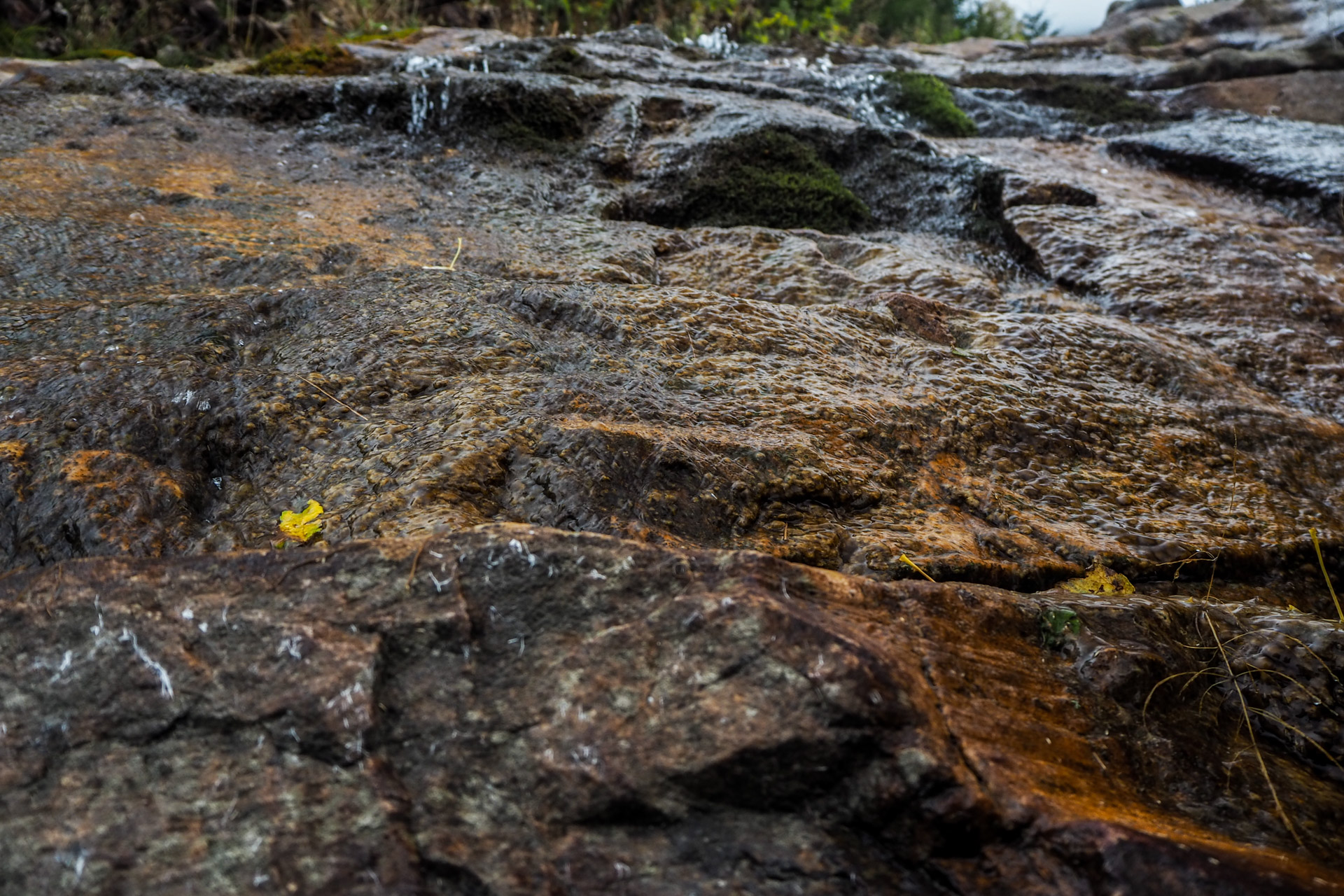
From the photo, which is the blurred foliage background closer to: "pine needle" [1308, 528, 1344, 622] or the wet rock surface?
the wet rock surface

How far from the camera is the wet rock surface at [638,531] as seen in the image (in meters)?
1.38

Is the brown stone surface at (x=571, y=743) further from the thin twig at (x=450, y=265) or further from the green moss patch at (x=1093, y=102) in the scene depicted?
the green moss patch at (x=1093, y=102)

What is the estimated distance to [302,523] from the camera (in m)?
2.00

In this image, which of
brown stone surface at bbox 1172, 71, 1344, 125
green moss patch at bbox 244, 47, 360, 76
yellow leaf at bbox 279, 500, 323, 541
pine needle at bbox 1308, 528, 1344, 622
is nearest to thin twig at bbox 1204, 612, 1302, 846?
pine needle at bbox 1308, 528, 1344, 622

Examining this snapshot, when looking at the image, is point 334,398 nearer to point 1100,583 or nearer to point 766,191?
point 1100,583

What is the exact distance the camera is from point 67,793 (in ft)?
4.38

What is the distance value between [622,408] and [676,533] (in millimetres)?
461

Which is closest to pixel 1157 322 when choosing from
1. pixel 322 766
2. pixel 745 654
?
pixel 745 654

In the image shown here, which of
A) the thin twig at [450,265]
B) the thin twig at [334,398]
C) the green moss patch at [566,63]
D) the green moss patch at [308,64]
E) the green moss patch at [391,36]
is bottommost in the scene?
the thin twig at [334,398]

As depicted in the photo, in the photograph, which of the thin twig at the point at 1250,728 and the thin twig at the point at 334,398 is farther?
the thin twig at the point at 334,398

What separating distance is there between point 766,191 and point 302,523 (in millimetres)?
3162

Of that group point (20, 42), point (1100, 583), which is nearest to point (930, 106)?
point (1100, 583)

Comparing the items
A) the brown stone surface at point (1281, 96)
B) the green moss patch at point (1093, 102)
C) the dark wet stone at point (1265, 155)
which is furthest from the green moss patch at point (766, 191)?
the brown stone surface at point (1281, 96)

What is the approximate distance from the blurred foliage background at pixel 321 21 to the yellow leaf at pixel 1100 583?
7.00 m
